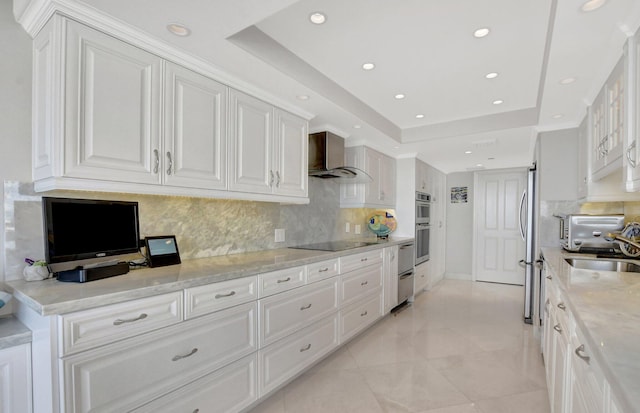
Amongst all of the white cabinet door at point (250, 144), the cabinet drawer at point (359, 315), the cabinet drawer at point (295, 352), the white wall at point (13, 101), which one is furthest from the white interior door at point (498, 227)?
the white wall at point (13, 101)

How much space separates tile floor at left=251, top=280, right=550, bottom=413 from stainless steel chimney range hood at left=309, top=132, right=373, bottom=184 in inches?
69.6

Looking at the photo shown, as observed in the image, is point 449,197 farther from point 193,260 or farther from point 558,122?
point 193,260

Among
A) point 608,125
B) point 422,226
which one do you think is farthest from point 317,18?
point 422,226

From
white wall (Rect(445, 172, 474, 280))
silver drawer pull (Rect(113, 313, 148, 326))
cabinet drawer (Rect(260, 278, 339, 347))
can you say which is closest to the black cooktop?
cabinet drawer (Rect(260, 278, 339, 347))

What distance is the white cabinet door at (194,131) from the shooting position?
1.80 meters

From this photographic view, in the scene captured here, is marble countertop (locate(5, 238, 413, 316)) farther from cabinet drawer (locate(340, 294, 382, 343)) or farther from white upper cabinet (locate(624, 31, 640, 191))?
white upper cabinet (locate(624, 31, 640, 191))

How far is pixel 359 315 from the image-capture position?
313cm

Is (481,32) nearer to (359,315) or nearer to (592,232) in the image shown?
(592,232)

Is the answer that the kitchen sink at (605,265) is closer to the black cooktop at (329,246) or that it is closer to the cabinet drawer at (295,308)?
the black cooktop at (329,246)

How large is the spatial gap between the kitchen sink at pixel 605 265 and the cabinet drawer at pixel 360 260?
1693mm

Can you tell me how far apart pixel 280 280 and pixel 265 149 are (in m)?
1.02

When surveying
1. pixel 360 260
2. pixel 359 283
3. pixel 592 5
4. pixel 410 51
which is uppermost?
pixel 410 51

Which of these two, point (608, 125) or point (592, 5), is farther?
point (608, 125)

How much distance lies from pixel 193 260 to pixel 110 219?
0.64m
